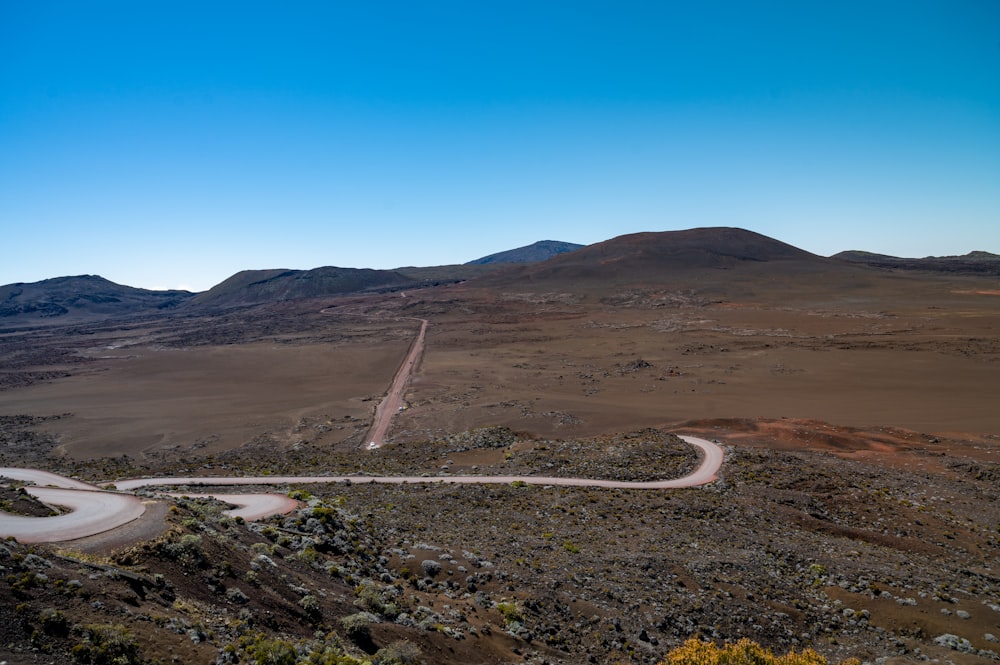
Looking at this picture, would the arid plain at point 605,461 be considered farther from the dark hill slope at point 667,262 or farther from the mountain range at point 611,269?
the mountain range at point 611,269

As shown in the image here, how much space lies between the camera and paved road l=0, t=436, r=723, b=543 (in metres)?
13.2

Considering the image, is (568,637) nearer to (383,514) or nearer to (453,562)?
(453,562)

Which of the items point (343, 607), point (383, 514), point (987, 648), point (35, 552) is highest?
point (35, 552)

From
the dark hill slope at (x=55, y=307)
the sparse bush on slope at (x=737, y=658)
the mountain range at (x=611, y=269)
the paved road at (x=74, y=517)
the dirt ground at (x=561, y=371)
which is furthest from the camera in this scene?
the dark hill slope at (x=55, y=307)

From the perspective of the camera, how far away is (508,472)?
2880cm

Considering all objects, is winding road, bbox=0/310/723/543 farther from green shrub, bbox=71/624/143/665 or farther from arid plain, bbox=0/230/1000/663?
Answer: green shrub, bbox=71/624/143/665

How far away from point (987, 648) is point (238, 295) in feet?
716

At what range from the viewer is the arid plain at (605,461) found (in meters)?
14.2

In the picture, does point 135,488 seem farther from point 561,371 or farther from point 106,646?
point 561,371

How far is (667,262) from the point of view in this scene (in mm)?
143875

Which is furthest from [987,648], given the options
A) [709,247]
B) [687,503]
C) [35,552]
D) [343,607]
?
[709,247]

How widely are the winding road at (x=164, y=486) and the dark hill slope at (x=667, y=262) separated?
97434 millimetres

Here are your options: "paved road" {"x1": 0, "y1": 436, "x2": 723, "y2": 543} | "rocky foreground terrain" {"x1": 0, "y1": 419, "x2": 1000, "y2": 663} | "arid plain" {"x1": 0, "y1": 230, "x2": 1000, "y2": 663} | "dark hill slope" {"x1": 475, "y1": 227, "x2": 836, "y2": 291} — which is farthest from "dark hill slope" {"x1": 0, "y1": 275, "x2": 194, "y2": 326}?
"rocky foreground terrain" {"x1": 0, "y1": 419, "x2": 1000, "y2": 663}

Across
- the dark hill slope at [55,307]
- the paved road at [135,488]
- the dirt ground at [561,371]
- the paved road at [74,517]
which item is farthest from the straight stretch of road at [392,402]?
the dark hill slope at [55,307]
